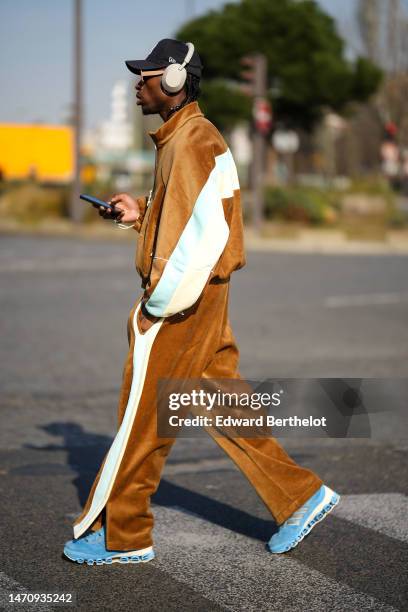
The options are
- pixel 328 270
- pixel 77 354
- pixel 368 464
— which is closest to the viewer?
pixel 368 464

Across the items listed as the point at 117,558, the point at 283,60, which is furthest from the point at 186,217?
the point at 283,60

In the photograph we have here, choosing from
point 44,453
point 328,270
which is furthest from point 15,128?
point 44,453

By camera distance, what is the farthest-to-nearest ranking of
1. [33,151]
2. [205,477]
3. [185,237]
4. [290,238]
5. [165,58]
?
[33,151]
[290,238]
[205,477]
[165,58]
[185,237]

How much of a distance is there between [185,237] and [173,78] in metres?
0.54

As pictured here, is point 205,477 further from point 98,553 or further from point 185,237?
point 185,237

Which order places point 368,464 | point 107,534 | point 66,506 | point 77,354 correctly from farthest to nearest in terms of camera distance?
point 77,354, point 368,464, point 66,506, point 107,534

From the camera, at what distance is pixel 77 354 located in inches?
360

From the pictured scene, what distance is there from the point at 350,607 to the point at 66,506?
1.65 meters

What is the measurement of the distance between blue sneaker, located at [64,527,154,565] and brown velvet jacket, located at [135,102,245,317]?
86 cm

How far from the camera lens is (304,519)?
387 cm

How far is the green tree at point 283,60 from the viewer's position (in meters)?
37.1

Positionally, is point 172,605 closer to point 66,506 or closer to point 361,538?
point 361,538

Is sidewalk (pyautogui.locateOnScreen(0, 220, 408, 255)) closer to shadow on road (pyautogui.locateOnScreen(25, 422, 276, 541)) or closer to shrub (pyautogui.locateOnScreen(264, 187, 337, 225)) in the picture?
shrub (pyautogui.locateOnScreen(264, 187, 337, 225))

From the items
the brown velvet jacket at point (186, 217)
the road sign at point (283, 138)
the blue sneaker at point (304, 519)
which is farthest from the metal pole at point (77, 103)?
the brown velvet jacket at point (186, 217)
